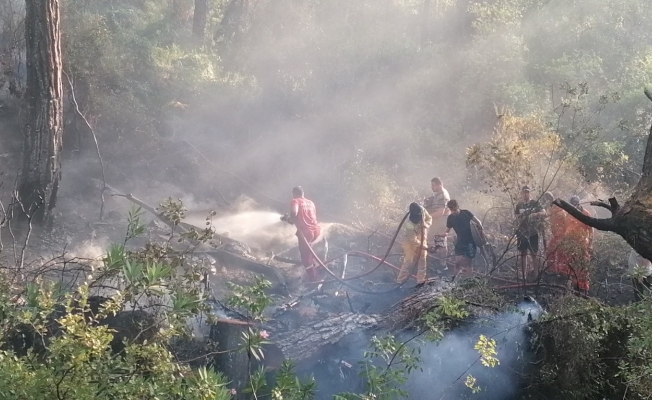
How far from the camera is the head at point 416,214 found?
29.7 feet

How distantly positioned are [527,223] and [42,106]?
7.95 metres

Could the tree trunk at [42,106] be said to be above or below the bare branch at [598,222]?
above

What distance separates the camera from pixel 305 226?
10.0 m

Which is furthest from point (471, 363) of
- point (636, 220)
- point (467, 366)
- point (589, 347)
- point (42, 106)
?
point (42, 106)

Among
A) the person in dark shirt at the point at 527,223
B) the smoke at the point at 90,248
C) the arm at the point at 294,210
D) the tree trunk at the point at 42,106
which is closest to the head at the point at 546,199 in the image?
the person in dark shirt at the point at 527,223

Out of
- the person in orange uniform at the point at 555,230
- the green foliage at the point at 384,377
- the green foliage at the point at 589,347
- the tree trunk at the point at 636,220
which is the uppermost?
the person in orange uniform at the point at 555,230

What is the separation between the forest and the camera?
4.76m

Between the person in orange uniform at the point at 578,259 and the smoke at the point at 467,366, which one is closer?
the smoke at the point at 467,366

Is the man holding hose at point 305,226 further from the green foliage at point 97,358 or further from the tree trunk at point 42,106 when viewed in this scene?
the green foliage at point 97,358

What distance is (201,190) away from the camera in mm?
14289

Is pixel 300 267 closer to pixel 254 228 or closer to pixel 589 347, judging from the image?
pixel 254 228

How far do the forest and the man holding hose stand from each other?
6 cm

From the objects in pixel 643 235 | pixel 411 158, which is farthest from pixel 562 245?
pixel 411 158

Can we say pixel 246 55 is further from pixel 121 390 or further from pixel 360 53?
pixel 121 390
